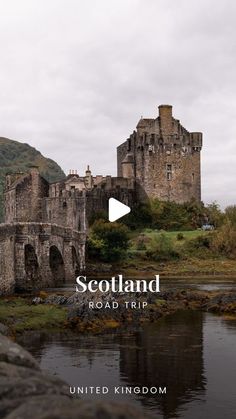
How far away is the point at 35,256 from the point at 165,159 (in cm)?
4294

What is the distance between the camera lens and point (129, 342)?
22469 millimetres

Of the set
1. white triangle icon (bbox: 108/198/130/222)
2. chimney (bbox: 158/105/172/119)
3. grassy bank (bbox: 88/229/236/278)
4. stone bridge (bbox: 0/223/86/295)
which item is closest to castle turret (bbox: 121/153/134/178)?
white triangle icon (bbox: 108/198/130/222)

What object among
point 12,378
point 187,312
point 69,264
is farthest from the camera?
point 69,264

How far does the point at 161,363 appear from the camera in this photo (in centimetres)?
1881

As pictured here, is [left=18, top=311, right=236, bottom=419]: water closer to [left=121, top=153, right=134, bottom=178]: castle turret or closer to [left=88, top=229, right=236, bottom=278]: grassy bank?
[left=88, top=229, right=236, bottom=278]: grassy bank

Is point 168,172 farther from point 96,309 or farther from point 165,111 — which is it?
point 96,309

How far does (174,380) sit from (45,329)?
999cm

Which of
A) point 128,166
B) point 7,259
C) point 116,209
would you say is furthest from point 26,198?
point 7,259

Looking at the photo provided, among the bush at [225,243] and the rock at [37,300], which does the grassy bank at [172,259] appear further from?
the rock at [37,300]

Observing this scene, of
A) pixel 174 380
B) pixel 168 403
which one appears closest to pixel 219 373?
pixel 174 380

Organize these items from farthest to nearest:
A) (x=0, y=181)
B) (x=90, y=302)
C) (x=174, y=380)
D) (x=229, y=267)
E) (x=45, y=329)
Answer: (x=0, y=181) → (x=229, y=267) → (x=90, y=302) → (x=45, y=329) → (x=174, y=380)

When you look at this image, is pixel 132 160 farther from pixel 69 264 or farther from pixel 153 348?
pixel 153 348

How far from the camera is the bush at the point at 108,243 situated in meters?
62.2

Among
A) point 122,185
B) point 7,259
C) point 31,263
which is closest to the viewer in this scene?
point 7,259
